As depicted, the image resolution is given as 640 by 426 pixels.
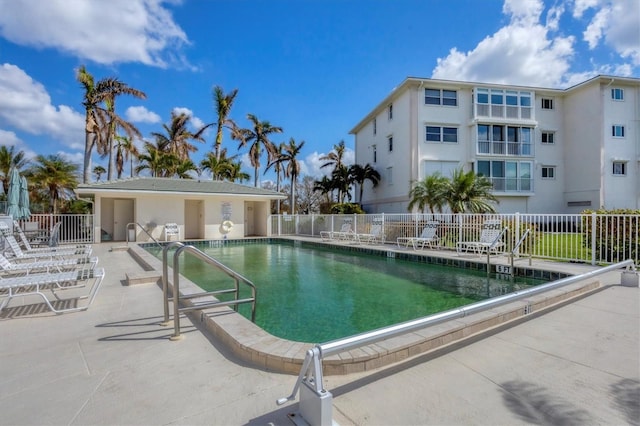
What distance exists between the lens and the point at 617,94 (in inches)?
938

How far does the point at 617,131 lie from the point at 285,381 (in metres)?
32.0

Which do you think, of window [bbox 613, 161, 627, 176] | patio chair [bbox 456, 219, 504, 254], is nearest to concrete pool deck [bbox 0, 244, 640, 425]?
patio chair [bbox 456, 219, 504, 254]

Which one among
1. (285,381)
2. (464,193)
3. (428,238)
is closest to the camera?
(285,381)

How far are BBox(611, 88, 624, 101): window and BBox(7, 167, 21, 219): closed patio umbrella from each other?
35.3 m

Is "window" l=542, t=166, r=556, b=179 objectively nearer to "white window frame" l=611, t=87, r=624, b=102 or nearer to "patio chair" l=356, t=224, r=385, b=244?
"white window frame" l=611, t=87, r=624, b=102

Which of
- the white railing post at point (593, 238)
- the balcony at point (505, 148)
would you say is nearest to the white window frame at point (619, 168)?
the balcony at point (505, 148)

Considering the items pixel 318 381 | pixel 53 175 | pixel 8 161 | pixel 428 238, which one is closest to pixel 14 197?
pixel 318 381

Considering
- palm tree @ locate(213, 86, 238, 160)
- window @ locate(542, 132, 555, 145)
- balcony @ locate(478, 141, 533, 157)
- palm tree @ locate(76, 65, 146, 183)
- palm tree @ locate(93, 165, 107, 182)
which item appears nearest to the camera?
palm tree @ locate(76, 65, 146, 183)

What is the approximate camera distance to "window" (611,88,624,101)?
77.8 feet

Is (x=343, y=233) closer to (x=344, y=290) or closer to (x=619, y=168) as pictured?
(x=344, y=290)

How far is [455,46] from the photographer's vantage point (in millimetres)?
18047

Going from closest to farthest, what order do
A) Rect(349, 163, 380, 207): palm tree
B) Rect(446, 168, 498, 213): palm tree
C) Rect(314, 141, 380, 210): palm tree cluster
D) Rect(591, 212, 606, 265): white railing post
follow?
Rect(591, 212, 606, 265): white railing post
Rect(446, 168, 498, 213): palm tree
Rect(349, 163, 380, 207): palm tree
Rect(314, 141, 380, 210): palm tree cluster

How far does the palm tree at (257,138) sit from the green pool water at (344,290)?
63.1 ft

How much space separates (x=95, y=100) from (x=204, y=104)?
9126mm
